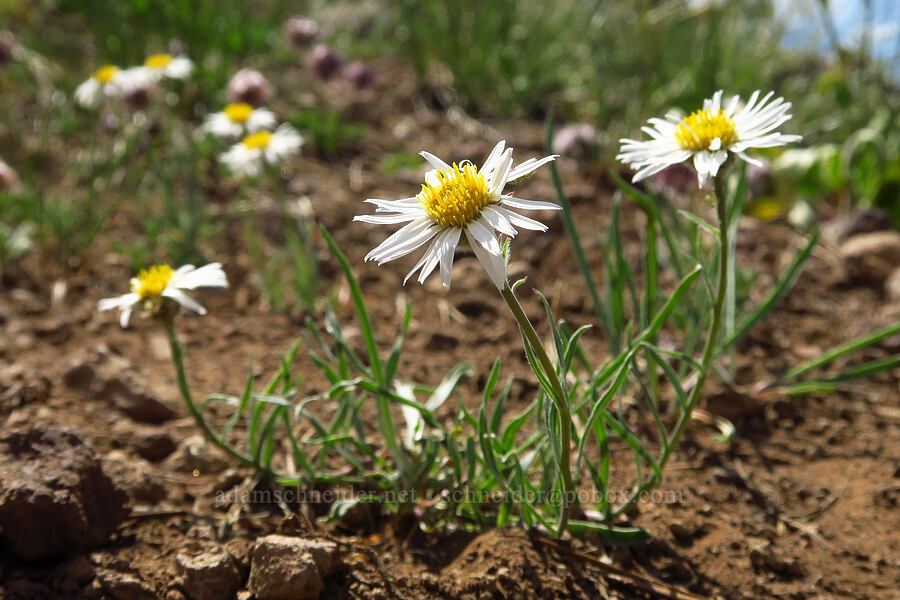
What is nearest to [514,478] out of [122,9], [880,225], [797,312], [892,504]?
[892,504]

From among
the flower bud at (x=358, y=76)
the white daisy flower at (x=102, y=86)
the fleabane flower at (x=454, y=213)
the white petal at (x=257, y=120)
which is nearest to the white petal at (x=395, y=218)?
the fleabane flower at (x=454, y=213)

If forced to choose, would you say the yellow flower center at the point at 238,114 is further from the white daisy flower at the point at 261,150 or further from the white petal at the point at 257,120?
the white daisy flower at the point at 261,150

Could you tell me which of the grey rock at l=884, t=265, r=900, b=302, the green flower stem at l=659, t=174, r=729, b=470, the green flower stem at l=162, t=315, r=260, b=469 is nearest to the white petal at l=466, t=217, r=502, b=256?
the green flower stem at l=659, t=174, r=729, b=470

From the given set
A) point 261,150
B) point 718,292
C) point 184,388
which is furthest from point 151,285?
point 261,150

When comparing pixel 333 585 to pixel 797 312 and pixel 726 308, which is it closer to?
pixel 726 308

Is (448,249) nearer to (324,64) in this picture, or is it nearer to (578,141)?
(578,141)

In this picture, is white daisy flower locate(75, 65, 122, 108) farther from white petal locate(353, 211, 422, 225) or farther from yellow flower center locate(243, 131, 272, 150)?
white petal locate(353, 211, 422, 225)
